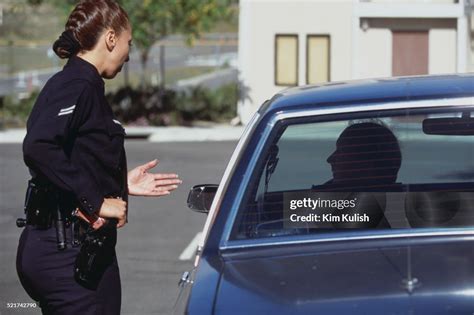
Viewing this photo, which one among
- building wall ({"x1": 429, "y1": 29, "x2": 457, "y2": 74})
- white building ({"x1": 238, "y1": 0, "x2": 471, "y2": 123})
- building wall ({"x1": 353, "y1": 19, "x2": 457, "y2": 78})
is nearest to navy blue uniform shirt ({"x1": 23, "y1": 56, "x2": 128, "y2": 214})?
white building ({"x1": 238, "y1": 0, "x2": 471, "y2": 123})

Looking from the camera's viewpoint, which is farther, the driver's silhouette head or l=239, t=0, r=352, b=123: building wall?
l=239, t=0, r=352, b=123: building wall

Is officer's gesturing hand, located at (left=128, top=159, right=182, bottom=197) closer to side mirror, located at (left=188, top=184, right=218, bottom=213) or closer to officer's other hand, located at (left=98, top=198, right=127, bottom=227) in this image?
Result: side mirror, located at (left=188, top=184, right=218, bottom=213)

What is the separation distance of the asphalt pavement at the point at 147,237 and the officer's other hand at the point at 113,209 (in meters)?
3.18

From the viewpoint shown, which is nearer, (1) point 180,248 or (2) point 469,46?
(1) point 180,248

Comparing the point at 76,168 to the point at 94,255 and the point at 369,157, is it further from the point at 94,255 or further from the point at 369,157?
the point at 369,157

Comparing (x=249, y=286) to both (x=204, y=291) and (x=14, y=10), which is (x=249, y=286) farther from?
(x=14, y=10)

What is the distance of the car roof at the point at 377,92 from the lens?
3799 mm

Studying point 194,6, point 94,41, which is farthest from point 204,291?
point 194,6

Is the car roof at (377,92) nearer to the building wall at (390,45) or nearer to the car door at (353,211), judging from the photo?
the car door at (353,211)

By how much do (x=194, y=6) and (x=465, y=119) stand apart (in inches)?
867

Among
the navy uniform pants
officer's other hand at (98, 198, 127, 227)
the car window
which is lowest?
the navy uniform pants

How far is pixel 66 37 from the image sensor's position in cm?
418

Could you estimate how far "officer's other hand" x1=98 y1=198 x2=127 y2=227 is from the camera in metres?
4.03

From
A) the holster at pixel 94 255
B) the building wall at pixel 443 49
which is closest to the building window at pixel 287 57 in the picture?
the building wall at pixel 443 49
